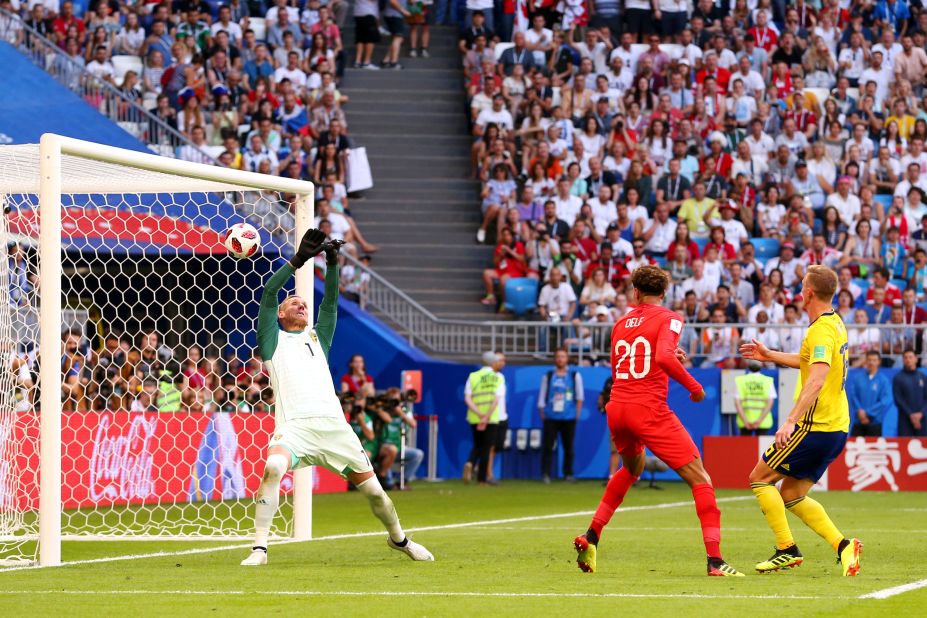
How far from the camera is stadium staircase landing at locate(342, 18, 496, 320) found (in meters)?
27.2

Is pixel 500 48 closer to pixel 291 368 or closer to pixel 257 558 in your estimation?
pixel 291 368

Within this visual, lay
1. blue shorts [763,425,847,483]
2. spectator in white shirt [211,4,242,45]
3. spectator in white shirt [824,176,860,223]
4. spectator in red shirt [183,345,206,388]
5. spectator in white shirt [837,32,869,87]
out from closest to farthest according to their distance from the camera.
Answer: blue shorts [763,425,847,483] → spectator in red shirt [183,345,206,388] → spectator in white shirt [824,176,860,223] → spectator in white shirt [211,4,242,45] → spectator in white shirt [837,32,869,87]

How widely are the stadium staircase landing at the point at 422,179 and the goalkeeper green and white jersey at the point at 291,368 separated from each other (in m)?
15.0

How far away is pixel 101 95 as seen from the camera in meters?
26.0

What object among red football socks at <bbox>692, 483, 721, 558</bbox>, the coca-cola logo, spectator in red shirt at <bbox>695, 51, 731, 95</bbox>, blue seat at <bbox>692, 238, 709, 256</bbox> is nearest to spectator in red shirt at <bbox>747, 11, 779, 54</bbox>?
spectator in red shirt at <bbox>695, 51, 731, 95</bbox>

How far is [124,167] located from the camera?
12.9 metres

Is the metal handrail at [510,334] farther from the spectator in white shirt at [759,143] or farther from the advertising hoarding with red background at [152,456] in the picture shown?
the advertising hoarding with red background at [152,456]

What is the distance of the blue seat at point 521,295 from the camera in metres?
25.9

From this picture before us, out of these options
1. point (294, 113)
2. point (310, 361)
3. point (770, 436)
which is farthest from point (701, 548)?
point (294, 113)

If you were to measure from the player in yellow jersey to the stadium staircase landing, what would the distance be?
15.9 meters

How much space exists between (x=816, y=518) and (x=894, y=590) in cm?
123

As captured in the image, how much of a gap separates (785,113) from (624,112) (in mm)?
2922

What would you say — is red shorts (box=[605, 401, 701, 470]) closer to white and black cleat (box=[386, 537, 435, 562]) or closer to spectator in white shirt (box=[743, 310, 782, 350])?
white and black cleat (box=[386, 537, 435, 562])

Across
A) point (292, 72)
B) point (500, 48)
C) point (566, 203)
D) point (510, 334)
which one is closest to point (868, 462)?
point (510, 334)
